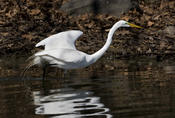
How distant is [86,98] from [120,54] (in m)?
6.41

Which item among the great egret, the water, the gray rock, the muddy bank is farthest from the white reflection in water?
the gray rock

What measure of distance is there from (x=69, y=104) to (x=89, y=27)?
9.86 m

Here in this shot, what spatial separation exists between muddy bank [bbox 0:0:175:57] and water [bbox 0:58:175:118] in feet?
7.26

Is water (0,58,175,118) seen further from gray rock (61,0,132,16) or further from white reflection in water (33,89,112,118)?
gray rock (61,0,132,16)

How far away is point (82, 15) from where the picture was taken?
63.3 ft

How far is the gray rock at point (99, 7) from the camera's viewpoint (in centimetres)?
1923

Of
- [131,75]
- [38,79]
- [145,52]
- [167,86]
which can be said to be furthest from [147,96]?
[145,52]

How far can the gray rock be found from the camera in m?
19.2

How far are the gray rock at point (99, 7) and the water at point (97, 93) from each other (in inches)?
238

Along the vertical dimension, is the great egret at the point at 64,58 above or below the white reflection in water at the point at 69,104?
above

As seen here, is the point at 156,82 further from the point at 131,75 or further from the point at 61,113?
the point at 61,113

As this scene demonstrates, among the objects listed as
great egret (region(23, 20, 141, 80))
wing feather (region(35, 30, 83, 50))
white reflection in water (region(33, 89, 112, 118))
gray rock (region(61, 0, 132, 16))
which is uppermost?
gray rock (region(61, 0, 132, 16))

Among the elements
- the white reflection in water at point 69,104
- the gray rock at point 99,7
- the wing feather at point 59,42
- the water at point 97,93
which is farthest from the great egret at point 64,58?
the gray rock at point 99,7

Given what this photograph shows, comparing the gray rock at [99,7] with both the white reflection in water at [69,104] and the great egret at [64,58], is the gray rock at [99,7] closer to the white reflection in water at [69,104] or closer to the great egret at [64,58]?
the great egret at [64,58]
